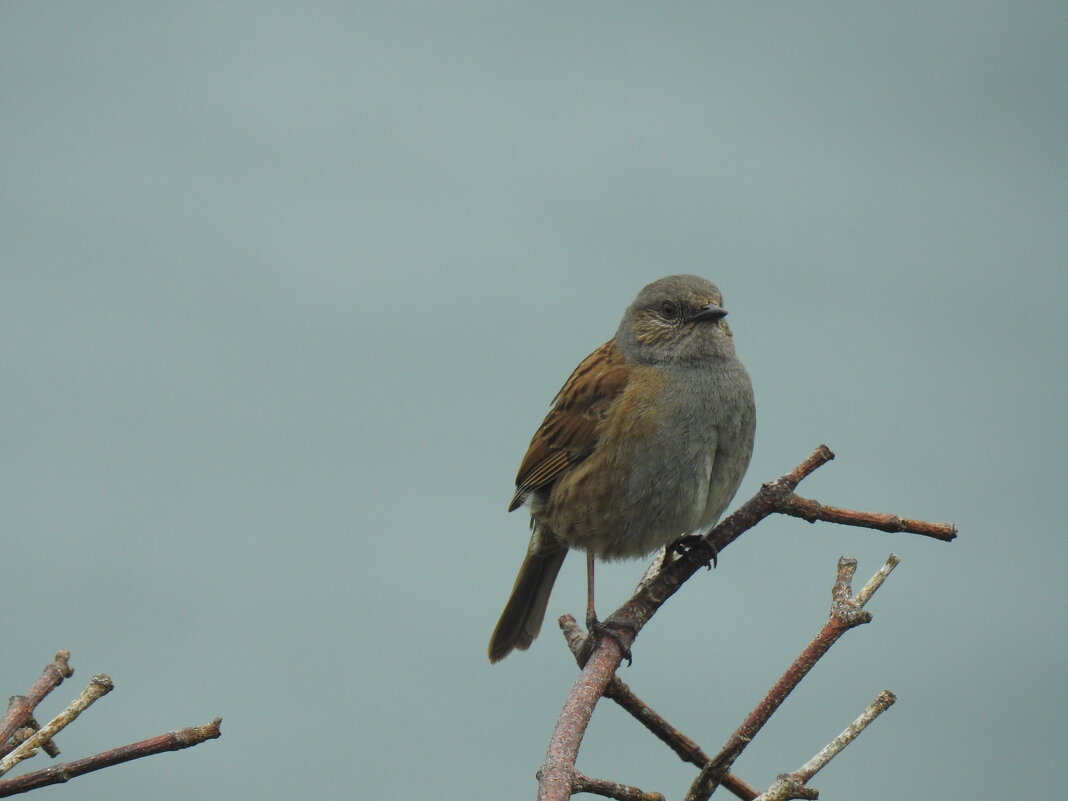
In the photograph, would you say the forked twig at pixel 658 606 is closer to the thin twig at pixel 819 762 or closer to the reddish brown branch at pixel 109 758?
the thin twig at pixel 819 762

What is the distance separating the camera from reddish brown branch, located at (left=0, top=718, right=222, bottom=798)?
1844 mm

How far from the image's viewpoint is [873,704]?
86.1 inches

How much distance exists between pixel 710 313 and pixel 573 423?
74 cm

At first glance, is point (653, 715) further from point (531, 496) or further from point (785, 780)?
point (531, 496)

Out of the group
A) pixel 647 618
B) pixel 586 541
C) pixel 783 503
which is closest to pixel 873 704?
pixel 783 503

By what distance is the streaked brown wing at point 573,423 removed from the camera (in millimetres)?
5168

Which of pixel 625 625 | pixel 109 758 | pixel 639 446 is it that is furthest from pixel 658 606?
pixel 109 758

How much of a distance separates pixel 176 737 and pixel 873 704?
119cm

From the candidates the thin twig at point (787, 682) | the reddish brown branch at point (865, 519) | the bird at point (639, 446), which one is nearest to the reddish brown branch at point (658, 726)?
the thin twig at point (787, 682)

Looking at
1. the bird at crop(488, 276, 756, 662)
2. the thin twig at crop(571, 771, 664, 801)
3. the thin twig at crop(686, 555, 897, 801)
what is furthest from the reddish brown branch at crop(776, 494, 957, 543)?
the bird at crop(488, 276, 756, 662)

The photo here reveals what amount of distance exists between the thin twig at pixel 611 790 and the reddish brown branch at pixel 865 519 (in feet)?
2.68

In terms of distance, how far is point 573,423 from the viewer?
17.2 feet

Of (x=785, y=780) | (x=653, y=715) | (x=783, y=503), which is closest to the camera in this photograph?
(x=785, y=780)

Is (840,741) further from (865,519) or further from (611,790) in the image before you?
(865,519)
